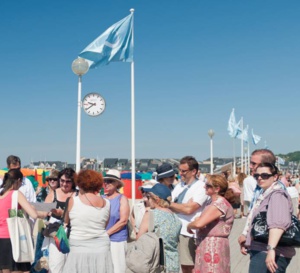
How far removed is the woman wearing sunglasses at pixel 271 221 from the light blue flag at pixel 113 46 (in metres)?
9.07

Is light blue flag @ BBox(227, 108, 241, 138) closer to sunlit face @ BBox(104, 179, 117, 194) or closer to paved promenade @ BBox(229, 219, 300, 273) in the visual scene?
paved promenade @ BBox(229, 219, 300, 273)

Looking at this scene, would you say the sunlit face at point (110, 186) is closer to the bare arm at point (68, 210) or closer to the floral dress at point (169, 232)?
the bare arm at point (68, 210)

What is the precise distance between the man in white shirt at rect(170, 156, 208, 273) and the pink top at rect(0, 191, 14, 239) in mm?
1843

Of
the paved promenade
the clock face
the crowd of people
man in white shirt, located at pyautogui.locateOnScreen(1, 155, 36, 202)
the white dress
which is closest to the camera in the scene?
the crowd of people

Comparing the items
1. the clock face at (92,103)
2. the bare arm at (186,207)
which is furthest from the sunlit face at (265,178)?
the clock face at (92,103)

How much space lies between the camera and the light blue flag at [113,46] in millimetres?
12609

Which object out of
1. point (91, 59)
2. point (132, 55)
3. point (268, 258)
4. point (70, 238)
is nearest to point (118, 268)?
point (70, 238)

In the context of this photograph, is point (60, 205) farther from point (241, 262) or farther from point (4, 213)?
point (241, 262)

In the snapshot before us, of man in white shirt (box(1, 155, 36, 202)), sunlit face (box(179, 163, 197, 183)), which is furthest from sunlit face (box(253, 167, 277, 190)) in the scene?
man in white shirt (box(1, 155, 36, 202))

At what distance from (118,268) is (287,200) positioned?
2382 mm

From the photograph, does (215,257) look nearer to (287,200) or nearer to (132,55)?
(287,200)

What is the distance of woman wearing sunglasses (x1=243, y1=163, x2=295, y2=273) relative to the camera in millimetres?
3615

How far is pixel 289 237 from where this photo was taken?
12.0 feet

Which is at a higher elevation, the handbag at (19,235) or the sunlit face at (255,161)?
the sunlit face at (255,161)
